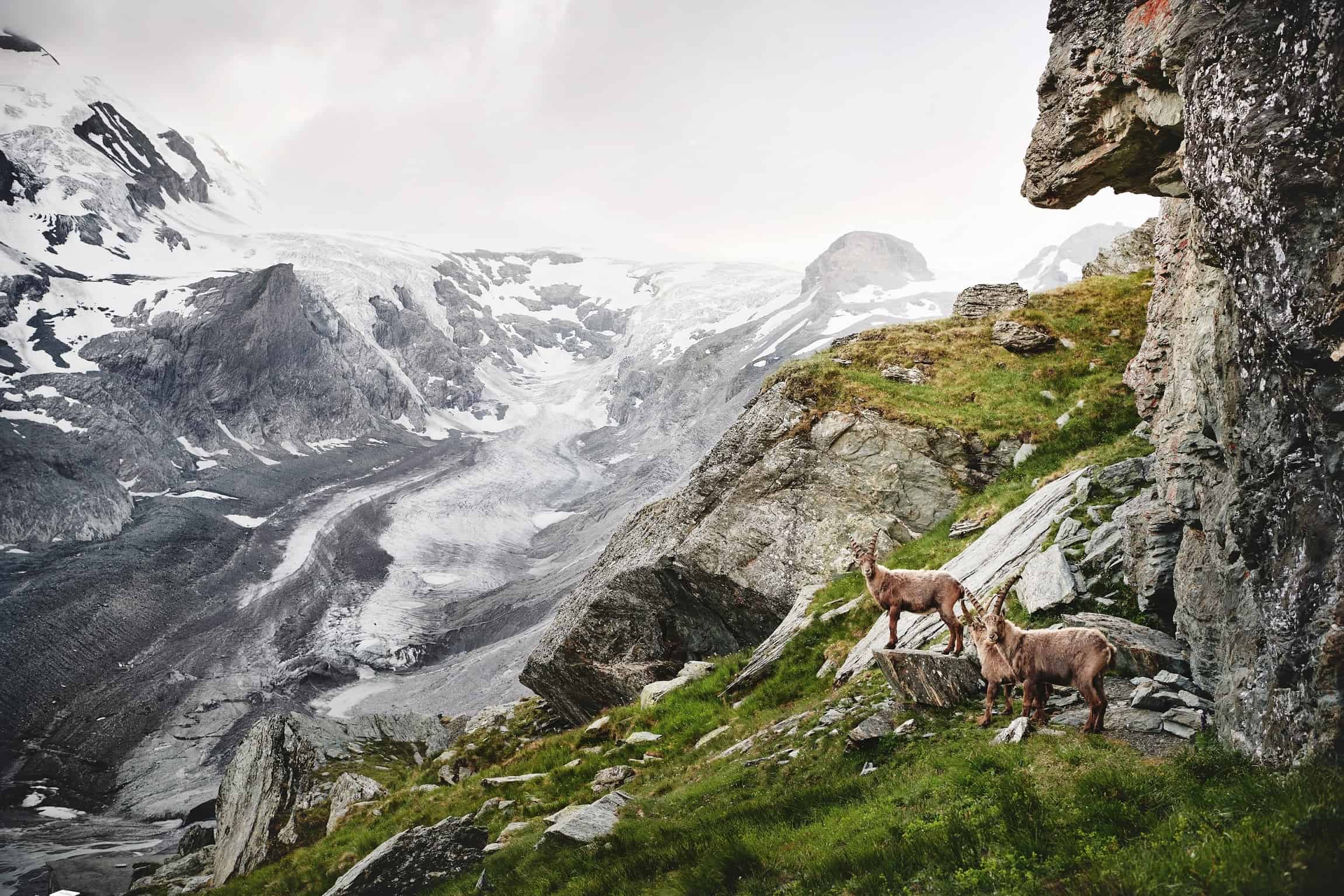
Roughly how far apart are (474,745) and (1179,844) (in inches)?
966

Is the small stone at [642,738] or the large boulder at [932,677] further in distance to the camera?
the small stone at [642,738]

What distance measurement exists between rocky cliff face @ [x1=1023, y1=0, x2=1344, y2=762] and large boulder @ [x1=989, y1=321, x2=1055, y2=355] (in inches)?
780

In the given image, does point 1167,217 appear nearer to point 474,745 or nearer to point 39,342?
point 474,745

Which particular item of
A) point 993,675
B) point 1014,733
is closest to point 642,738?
point 993,675

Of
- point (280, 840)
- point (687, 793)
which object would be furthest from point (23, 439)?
point (687, 793)

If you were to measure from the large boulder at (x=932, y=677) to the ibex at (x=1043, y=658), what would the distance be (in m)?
0.55

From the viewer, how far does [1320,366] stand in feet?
17.2

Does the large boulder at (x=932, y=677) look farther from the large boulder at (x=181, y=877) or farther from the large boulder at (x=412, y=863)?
the large boulder at (x=181, y=877)

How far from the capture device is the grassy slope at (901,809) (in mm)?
4508

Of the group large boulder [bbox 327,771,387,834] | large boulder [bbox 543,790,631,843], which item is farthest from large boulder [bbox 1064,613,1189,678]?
large boulder [bbox 327,771,387,834]

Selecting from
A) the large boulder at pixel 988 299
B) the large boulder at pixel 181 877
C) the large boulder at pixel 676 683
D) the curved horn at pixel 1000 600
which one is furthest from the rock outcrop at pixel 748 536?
the large boulder at pixel 181 877

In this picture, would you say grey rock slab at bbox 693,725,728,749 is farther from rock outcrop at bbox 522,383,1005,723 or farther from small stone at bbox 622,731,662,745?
rock outcrop at bbox 522,383,1005,723

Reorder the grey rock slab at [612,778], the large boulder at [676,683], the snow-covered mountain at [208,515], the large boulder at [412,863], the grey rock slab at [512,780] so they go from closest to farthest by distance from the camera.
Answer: the large boulder at [412,863], the grey rock slab at [612,778], the grey rock slab at [512,780], the large boulder at [676,683], the snow-covered mountain at [208,515]

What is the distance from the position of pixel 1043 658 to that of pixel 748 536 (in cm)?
1478
